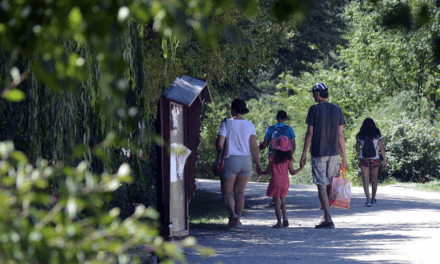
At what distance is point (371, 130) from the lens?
1252 centimetres

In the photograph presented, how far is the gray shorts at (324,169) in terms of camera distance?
30.6ft

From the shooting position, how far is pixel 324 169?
9375mm

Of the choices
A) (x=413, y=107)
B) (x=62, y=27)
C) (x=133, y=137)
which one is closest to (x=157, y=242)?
(x=62, y=27)

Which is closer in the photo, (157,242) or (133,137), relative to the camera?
(157,242)

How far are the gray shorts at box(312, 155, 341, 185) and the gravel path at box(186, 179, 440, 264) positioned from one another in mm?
748

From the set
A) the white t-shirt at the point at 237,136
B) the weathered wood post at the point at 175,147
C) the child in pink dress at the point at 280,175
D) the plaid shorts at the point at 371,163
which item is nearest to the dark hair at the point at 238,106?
the white t-shirt at the point at 237,136

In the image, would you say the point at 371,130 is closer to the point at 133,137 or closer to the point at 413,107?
the point at 133,137

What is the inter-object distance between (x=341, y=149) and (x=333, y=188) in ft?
2.23

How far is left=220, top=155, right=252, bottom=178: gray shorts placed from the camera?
9250 millimetres

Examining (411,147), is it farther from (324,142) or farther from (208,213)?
(324,142)

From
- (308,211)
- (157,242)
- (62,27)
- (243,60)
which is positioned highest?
(243,60)

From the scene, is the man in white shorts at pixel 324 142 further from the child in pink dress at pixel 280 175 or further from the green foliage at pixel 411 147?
the green foliage at pixel 411 147

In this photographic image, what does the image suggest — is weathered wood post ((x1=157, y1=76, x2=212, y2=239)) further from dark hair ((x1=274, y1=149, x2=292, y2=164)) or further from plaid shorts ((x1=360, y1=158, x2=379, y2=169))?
plaid shorts ((x1=360, y1=158, x2=379, y2=169))

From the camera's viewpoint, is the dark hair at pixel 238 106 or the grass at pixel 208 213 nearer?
the dark hair at pixel 238 106
